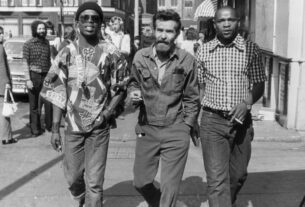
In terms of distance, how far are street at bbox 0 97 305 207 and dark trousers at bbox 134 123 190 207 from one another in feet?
3.59

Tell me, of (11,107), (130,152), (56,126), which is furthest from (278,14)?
(56,126)

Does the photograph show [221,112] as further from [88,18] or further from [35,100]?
[35,100]

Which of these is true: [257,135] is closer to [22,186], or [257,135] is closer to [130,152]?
[130,152]

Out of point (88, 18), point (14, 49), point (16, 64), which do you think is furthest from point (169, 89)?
point (14, 49)

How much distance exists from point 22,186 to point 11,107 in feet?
8.85

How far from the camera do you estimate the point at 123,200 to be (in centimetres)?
584

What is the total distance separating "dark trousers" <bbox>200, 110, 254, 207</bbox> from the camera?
470 cm

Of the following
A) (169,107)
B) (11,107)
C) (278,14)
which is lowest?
(11,107)

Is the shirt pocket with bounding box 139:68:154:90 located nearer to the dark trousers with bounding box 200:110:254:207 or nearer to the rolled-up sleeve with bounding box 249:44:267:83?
the dark trousers with bounding box 200:110:254:207

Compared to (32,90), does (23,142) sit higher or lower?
lower

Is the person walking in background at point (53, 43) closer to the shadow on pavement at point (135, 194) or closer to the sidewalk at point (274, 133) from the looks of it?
the sidewalk at point (274, 133)

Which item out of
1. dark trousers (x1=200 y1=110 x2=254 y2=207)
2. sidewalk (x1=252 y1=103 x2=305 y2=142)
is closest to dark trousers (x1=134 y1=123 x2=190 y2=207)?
dark trousers (x1=200 y1=110 x2=254 y2=207)

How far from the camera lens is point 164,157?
4.65m

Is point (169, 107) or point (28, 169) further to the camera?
point (28, 169)
